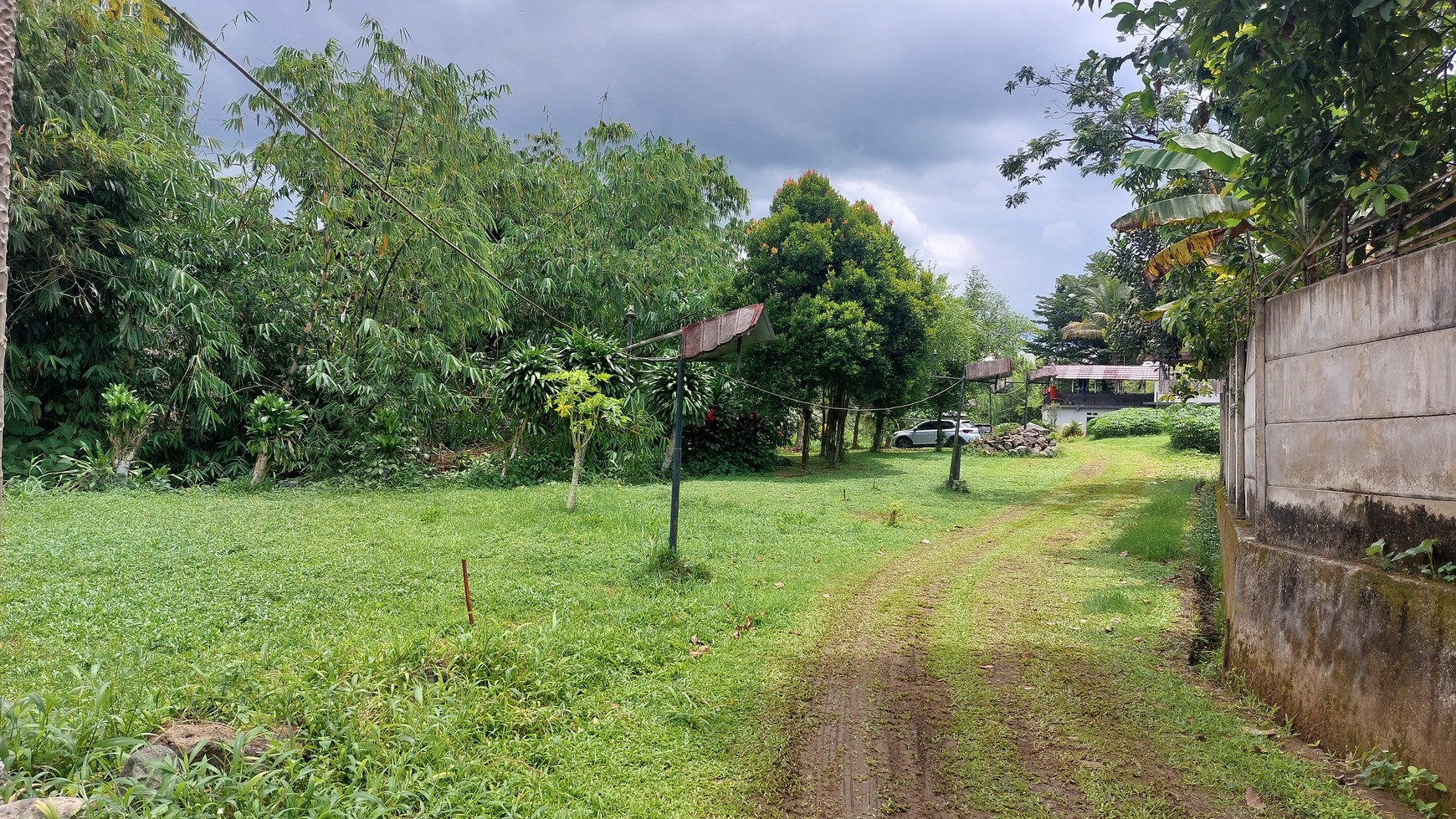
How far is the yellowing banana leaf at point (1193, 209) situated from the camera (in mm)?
6191

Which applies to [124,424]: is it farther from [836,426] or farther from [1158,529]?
[836,426]

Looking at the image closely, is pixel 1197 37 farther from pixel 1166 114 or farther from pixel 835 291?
pixel 835 291

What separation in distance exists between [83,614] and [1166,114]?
43.8ft

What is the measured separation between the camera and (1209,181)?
8.98 m

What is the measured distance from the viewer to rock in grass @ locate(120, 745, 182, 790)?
2650 mm

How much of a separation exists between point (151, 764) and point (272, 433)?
9.72m

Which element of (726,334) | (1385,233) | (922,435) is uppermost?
(1385,233)

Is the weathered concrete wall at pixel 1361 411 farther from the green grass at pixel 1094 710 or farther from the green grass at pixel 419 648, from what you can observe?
the green grass at pixel 419 648

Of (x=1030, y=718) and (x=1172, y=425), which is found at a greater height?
(x=1172, y=425)

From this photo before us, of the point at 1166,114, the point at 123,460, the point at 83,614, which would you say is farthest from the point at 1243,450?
the point at 123,460

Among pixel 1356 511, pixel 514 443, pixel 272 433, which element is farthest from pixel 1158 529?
pixel 272 433

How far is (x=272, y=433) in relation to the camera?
1111cm

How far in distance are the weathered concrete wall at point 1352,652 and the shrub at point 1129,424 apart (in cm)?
2632

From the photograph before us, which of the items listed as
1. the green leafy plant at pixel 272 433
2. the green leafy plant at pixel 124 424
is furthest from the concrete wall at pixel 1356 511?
the green leafy plant at pixel 124 424
